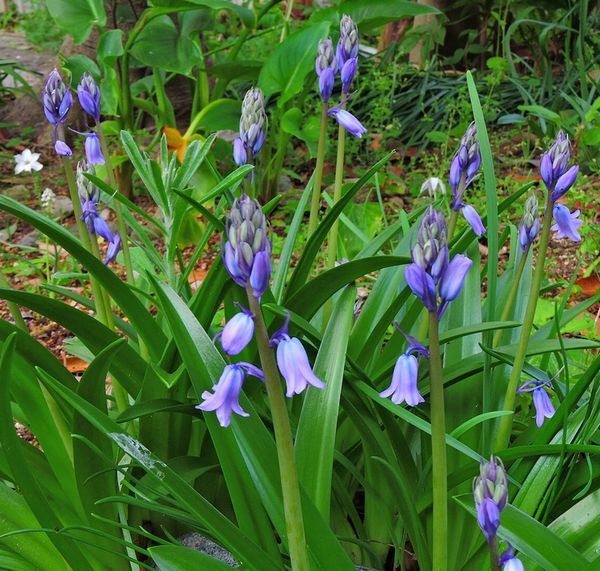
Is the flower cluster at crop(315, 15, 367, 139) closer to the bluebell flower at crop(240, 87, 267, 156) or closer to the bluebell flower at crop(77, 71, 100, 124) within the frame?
the bluebell flower at crop(240, 87, 267, 156)

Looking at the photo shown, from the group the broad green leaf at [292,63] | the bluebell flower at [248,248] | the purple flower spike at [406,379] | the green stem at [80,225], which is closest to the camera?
the bluebell flower at [248,248]

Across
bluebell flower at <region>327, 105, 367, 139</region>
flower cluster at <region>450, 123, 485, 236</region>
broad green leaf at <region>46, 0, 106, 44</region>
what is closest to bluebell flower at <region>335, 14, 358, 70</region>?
bluebell flower at <region>327, 105, 367, 139</region>

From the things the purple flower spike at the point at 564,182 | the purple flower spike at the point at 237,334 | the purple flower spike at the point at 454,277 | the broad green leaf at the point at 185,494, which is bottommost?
the broad green leaf at the point at 185,494

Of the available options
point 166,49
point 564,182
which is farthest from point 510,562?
point 166,49

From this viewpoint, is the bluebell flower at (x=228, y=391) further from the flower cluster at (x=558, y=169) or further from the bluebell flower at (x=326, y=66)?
the bluebell flower at (x=326, y=66)

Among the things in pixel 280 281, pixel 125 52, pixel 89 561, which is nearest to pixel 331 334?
pixel 280 281

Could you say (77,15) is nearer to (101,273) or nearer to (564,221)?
(101,273)

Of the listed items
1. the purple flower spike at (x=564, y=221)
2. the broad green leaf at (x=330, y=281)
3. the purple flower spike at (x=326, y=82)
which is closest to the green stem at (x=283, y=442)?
the broad green leaf at (x=330, y=281)

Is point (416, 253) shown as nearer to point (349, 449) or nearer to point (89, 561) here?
point (349, 449)
